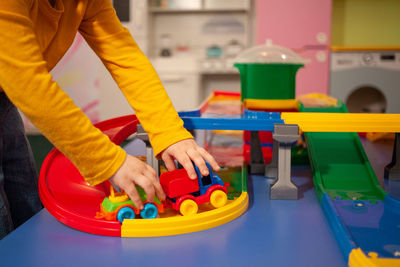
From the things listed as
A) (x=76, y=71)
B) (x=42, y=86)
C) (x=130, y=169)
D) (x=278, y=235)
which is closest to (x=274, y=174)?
(x=278, y=235)

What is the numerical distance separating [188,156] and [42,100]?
25 centimetres

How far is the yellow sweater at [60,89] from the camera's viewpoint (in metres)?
0.51

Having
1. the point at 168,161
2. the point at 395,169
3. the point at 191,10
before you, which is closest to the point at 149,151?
the point at 168,161

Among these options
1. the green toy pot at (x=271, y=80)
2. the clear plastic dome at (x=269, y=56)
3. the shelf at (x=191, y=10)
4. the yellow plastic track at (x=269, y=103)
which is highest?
the shelf at (x=191, y=10)

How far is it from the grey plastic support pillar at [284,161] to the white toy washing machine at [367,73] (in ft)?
9.02

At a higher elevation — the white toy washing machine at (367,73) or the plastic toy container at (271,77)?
the plastic toy container at (271,77)

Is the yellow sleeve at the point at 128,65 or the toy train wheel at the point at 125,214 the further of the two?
the yellow sleeve at the point at 128,65

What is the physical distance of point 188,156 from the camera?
26.1 inches

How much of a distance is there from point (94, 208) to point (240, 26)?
11.7 feet

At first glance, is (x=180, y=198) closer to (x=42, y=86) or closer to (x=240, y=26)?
(x=42, y=86)

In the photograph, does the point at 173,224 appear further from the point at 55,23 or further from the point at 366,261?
the point at 55,23

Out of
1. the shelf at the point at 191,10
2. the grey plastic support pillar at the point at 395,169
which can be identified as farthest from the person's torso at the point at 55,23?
the shelf at the point at 191,10

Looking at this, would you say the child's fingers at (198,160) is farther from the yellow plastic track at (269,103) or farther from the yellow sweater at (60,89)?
the yellow plastic track at (269,103)

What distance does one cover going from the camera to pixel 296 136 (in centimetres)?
72
